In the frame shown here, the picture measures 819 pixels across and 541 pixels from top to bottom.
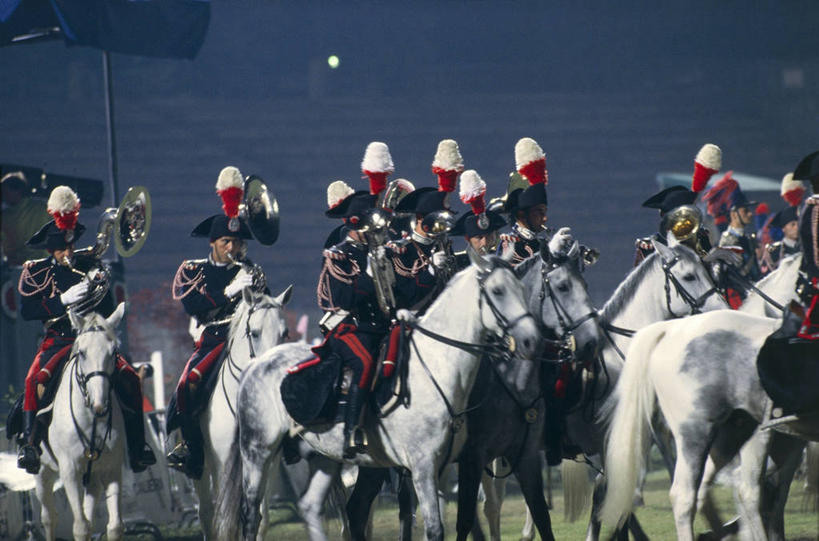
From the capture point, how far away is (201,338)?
10344mm

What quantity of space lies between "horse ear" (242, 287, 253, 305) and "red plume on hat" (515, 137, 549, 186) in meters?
2.40

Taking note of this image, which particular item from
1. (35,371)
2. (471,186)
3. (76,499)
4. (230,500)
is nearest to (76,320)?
(35,371)

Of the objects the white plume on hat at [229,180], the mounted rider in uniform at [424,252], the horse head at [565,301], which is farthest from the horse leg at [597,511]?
the white plume on hat at [229,180]

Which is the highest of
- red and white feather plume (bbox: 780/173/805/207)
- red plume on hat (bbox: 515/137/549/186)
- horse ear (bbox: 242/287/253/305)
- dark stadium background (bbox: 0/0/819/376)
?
dark stadium background (bbox: 0/0/819/376)

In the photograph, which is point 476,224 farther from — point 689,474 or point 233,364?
point 689,474

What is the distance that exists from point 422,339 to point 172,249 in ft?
68.5

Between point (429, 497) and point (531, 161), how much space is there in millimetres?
3292

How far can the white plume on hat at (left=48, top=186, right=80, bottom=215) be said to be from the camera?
10.2 meters

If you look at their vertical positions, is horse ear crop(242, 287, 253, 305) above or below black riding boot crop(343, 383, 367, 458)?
above

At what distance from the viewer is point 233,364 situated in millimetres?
9875

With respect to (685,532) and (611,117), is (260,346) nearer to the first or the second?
(685,532)

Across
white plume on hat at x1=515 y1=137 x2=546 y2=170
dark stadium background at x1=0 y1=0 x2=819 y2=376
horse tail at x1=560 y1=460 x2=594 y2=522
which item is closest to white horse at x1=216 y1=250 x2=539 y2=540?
horse tail at x1=560 y1=460 x2=594 y2=522

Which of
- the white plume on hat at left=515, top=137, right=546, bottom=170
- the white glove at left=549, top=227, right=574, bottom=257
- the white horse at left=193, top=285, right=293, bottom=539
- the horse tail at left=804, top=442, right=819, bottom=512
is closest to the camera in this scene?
the horse tail at left=804, top=442, right=819, bottom=512

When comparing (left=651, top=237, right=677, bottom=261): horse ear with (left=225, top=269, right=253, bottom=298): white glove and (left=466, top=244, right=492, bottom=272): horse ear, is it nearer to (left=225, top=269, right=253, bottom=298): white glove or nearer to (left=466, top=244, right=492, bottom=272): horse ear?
(left=466, top=244, right=492, bottom=272): horse ear
